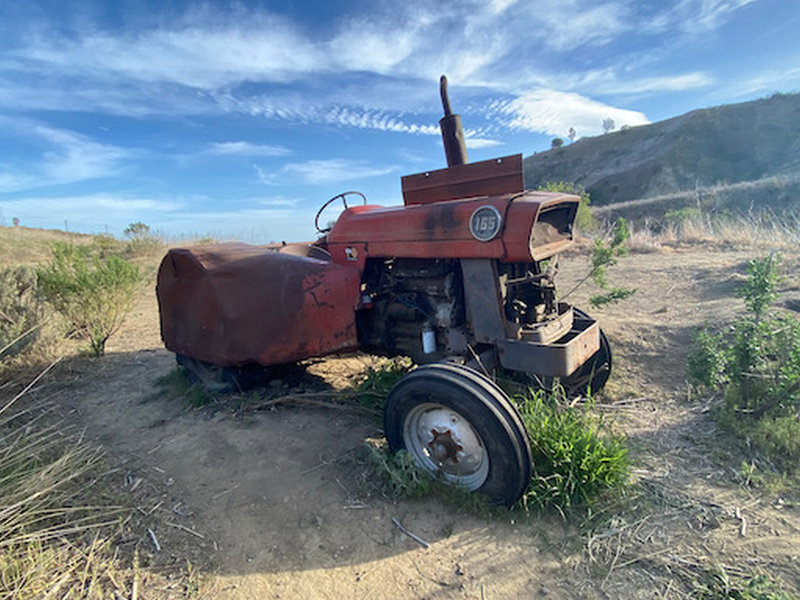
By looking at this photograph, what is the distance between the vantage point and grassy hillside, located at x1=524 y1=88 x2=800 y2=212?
3870cm

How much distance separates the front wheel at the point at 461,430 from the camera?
7.55 feet

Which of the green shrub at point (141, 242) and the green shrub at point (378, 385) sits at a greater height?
the green shrub at point (141, 242)

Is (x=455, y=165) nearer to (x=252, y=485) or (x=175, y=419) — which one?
(x=252, y=485)

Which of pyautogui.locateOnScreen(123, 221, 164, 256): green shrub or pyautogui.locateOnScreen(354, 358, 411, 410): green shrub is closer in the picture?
pyautogui.locateOnScreen(354, 358, 411, 410): green shrub

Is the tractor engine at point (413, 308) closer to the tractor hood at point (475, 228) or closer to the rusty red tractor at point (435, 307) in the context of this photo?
the rusty red tractor at point (435, 307)

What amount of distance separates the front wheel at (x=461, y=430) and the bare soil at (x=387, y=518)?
0.21 metres

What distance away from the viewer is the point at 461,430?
8.41ft

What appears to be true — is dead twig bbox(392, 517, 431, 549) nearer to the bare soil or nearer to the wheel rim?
the bare soil

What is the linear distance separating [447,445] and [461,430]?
13 centimetres

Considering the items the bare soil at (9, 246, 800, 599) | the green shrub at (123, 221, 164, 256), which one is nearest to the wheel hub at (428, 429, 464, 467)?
the bare soil at (9, 246, 800, 599)

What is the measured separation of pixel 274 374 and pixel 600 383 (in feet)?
9.86

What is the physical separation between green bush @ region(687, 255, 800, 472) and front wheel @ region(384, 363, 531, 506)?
5.67ft

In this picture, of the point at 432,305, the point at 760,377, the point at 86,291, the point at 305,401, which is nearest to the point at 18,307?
the point at 86,291

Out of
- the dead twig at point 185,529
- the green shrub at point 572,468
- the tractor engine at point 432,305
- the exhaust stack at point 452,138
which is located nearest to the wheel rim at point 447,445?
the green shrub at point 572,468
